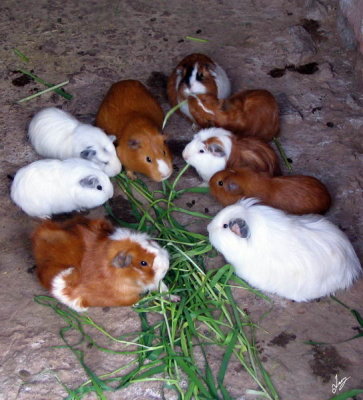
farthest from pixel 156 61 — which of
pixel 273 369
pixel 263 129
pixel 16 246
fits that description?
pixel 273 369

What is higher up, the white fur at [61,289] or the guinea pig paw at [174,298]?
the white fur at [61,289]

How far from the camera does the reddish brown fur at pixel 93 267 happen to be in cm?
269

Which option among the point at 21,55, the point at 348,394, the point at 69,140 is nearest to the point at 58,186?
the point at 69,140

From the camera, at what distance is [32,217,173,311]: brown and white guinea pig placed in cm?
268

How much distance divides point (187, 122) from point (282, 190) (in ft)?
3.33

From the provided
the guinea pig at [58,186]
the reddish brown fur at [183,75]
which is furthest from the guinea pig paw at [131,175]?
the reddish brown fur at [183,75]

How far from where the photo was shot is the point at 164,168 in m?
3.30

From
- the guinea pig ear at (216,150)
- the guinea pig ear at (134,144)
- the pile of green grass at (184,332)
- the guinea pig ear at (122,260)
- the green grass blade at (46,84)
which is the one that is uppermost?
the guinea pig ear at (216,150)

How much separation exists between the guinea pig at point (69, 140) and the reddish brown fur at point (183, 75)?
2.04ft

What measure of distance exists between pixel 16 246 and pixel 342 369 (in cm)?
175

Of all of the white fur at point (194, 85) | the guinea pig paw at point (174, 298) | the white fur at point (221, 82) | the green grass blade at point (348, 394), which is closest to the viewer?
the green grass blade at point (348, 394)

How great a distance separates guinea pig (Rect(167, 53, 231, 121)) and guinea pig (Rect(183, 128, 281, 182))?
39cm

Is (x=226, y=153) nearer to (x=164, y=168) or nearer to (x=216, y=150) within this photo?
(x=216, y=150)

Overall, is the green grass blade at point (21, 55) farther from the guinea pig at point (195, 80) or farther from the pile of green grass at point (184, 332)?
the pile of green grass at point (184, 332)
